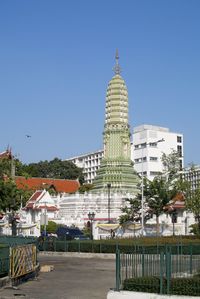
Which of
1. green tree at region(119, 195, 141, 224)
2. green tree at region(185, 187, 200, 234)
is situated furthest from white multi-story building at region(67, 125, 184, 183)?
green tree at region(185, 187, 200, 234)

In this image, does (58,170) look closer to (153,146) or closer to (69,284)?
(153,146)

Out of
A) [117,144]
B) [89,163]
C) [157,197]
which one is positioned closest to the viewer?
[157,197]

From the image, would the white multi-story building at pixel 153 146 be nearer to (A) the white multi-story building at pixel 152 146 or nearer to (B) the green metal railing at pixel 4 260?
(A) the white multi-story building at pixel 152 146

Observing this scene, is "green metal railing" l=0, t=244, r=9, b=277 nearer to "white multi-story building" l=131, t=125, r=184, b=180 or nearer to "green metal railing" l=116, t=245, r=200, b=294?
"green metal railing" l=116, t=245, r=200, b=294

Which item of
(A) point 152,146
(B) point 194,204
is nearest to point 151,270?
(B) point 194,204

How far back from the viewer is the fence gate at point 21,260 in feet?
66.0

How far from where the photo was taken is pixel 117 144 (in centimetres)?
9062

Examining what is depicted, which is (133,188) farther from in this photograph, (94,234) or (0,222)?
(94,234)

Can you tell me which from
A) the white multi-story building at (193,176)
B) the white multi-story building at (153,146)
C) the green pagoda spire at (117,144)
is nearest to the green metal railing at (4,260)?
the white multi-story building at (193,176)

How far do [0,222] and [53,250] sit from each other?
31158 mm

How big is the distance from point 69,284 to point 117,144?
6972cm

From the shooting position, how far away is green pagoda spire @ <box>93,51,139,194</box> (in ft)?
285

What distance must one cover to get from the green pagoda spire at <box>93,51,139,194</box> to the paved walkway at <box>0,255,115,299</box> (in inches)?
2257

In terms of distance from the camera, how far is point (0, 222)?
68.9 meters
